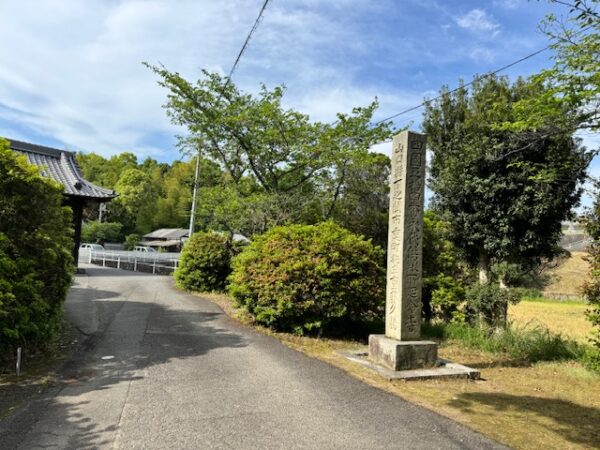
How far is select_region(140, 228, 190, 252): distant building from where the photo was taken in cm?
4297

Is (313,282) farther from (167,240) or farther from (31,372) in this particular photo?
(167,240)

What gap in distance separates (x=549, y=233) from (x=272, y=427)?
7349mm

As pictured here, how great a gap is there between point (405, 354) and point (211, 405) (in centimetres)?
307

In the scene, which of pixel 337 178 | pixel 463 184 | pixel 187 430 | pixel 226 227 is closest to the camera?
pixel 187 430

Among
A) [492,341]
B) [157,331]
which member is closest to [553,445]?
[492,341]

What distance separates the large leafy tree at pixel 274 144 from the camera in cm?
1266

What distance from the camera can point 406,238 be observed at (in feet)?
21.8

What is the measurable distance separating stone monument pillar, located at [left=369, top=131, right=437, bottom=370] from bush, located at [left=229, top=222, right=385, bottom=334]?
5.36 feet

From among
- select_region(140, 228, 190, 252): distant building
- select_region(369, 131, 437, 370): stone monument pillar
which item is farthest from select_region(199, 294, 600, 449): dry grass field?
→ select_region(140, 228, 190, 252): distant building

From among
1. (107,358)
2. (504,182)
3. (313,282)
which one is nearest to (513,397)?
(313,282)

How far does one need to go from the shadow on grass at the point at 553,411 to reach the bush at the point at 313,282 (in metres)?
3.33

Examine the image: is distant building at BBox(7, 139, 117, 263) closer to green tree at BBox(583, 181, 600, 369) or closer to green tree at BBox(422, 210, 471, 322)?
green tree at BBox(422, 210, 471, 322)

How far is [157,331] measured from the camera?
8102mm

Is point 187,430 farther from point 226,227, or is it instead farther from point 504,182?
point 226,227
